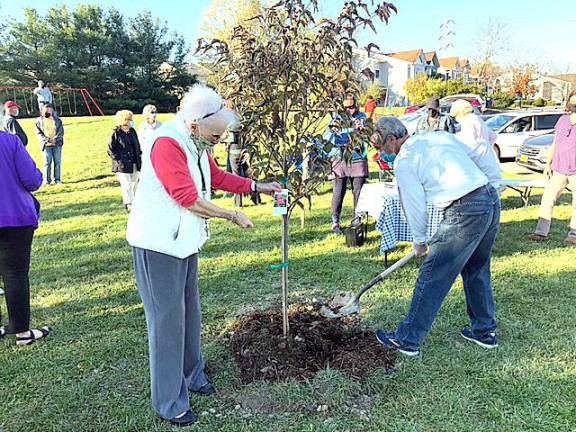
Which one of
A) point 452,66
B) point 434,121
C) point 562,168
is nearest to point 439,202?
point 434,121

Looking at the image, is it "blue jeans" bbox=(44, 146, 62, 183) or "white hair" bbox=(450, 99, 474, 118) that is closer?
"white hair" bbox=(450, 99, 474, 118)

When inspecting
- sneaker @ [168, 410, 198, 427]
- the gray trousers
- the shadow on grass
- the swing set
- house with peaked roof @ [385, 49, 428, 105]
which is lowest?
sneaker @ [168, 410, 198, 427]

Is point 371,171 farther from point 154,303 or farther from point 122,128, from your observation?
point 154,303

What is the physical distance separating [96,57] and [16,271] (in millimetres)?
35669

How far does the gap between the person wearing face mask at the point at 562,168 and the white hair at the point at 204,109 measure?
15.5 feet

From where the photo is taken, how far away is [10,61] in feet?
106

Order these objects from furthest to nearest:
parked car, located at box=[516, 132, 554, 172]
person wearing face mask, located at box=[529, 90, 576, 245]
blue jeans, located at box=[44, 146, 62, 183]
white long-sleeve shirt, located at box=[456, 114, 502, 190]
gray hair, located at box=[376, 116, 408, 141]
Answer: blue jeans, located at box=[44, 146, 62, 183] < parked car, located at box=[516, 132, 554, 172] < person wearing face mask, located at box=[529, 90, 576, 245] < white long-sleeve shirt, located at box=[456, 114, 502, 190] < gray hair, located at box=[376, 116, 408, 141]

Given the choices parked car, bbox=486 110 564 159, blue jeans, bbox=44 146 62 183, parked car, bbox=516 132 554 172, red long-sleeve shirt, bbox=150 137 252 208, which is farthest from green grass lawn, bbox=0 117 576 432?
parked car, bbox=486 110 564 159

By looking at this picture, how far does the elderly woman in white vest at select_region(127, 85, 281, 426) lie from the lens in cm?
226

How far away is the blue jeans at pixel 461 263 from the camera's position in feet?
9.57

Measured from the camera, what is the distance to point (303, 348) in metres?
3.29

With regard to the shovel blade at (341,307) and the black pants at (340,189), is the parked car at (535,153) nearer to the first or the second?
the black pants at (340,189)

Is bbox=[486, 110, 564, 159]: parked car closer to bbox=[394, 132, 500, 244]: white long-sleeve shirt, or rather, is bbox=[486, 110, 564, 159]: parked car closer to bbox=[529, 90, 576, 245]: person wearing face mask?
bbox=[529, 90, 576, 245]: person wearing face mask

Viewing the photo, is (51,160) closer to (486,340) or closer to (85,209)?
(85,209)
